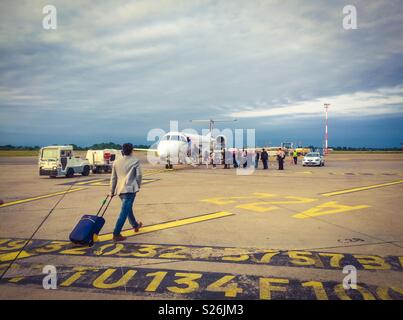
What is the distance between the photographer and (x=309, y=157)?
109 feet

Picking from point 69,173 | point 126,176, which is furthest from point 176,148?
point 126,176

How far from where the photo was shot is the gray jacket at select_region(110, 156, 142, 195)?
22.1 ft

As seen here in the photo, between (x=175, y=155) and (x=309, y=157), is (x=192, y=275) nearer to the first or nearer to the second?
(x=175, y=155)

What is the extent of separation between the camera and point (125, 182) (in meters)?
6.74

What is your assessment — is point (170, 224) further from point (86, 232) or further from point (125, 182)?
point (86, 232)

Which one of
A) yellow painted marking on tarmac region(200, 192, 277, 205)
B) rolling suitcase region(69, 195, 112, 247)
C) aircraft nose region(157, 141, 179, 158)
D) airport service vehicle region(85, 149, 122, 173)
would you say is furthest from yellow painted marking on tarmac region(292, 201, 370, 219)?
airport service vehicle region(85, 149, 122, 173)

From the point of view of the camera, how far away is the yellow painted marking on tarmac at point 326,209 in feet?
29.2

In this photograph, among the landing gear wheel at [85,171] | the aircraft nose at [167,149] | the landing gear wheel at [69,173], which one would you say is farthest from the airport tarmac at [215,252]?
the aircraft nose at [167,149]

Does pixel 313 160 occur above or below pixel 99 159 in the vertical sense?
below

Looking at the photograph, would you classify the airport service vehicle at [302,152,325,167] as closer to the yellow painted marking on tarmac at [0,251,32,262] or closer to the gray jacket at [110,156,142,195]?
the gray jacket at [110,156,142,195]

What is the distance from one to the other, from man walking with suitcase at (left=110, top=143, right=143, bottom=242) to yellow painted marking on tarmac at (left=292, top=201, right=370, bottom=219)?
457 cm

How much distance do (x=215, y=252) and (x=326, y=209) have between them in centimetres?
538

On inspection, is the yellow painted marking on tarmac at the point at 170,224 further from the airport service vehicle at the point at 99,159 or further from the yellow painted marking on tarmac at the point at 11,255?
the airport service vehicle at the point at 99,159

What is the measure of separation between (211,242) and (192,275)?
5.52ft
